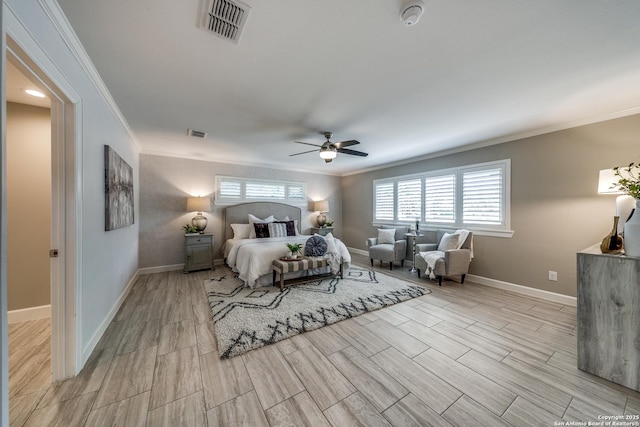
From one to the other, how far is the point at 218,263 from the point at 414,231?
4.50 meters

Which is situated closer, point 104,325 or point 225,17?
point 225,17

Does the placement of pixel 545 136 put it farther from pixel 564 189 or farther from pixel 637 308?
pixel 637 308

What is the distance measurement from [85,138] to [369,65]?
2.49 meters

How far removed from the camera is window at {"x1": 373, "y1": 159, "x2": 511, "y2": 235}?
3.75 metres

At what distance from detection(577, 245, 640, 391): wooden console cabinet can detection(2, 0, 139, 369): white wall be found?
3.96 metres

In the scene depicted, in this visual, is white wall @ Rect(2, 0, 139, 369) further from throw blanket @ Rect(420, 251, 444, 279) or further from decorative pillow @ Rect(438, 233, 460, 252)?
decorative pillow @ Rect(438, 233, 460, 252)

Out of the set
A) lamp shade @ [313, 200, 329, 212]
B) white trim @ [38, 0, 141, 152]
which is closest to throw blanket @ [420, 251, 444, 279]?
lamp shade @ [313, 200, 329, 212]

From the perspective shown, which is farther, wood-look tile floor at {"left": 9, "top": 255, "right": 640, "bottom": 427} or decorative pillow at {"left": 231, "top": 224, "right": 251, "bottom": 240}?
decorative pillow at {"left": 231, "top": 224, "right": 251, "bottom": 240}

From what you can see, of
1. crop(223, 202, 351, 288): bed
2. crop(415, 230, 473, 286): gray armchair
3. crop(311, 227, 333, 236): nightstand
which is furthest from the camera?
crop(311, 227, 333, 236): nightstand

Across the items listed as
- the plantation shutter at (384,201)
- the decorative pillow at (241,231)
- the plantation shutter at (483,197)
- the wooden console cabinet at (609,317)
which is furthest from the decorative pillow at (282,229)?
the wooden console cabinet at (609,317)

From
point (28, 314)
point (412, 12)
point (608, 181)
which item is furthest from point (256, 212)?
point (608, 181)

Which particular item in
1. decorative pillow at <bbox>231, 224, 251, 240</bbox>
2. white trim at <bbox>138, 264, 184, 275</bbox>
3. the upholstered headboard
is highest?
the upholstered headboard

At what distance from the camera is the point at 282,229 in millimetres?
5152

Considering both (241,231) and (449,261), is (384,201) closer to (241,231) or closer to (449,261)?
(449,261)
